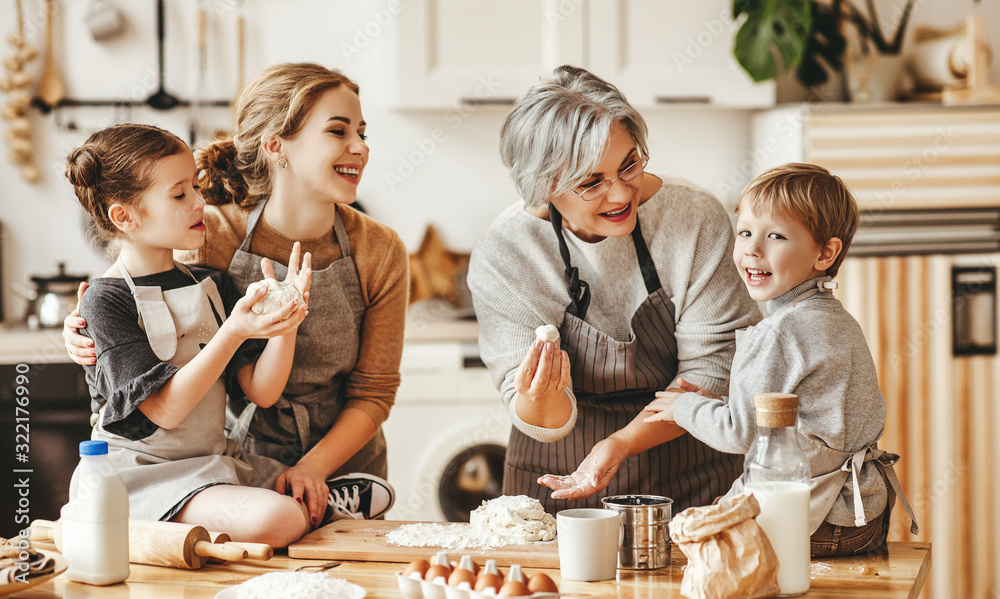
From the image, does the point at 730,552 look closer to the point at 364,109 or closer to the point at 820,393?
the point at 820,393

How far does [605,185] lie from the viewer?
1452 mm

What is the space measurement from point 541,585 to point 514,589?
0.03 m

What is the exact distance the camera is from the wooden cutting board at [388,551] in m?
1.19

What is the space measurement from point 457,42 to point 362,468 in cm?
186

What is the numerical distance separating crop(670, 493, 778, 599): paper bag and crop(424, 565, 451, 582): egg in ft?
0.87

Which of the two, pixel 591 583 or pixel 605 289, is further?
pixel 605 289

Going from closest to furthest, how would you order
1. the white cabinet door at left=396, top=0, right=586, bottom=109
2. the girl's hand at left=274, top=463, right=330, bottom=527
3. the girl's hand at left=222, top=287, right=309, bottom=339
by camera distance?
the girl's hand at left=222, top=287, right=309, bottom=339 < the girl's hand at left=274, top=463, right=330, bottom=527 < the white cabinet door at left=396, top=0, right=586, bottom=109

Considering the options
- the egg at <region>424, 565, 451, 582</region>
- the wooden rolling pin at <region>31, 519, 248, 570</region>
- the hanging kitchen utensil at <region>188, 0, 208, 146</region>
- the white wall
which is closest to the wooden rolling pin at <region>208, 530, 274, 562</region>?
the wooden rolling pin at <region>31, 519, 248, 570</region>

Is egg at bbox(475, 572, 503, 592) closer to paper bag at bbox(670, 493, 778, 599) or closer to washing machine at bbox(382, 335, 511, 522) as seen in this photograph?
paper bag at bbox(670, 493, 778, 599)

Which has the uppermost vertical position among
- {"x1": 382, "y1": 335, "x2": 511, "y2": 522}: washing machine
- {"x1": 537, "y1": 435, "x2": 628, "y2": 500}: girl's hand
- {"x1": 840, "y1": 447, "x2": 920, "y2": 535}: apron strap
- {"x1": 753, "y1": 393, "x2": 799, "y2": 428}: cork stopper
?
{"x1": 753, "y1": 393, "x2": 799, "y2": 428}: cork stopper

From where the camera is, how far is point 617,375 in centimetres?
154

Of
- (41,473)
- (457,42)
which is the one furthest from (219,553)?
(457,42)

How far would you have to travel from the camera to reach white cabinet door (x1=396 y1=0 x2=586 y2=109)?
10.1ft

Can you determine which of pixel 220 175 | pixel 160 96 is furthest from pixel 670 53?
pixel 220 175
